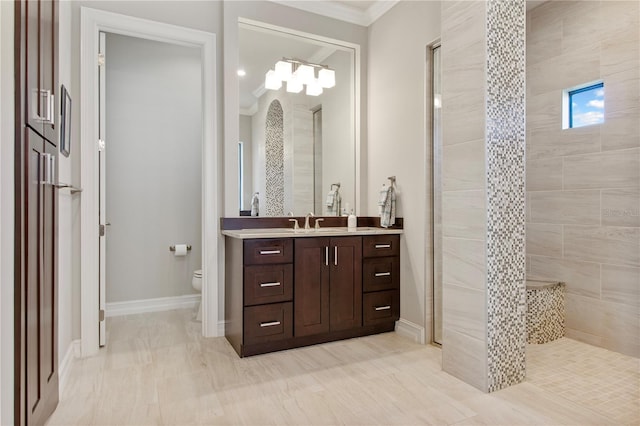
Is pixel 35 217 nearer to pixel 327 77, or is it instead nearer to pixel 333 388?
pixel 333 388

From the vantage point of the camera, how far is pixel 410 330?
3.06m

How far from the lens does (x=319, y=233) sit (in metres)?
2.88

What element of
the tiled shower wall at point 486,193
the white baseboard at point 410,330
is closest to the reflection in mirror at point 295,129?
the white baseboard at point 410,330

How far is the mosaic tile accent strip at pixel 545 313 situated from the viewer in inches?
114

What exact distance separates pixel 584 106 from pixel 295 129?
233cm

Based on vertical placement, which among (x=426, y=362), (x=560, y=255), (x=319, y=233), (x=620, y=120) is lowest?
(x=426, y=362)

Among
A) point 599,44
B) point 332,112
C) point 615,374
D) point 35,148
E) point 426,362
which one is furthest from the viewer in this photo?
point 332,112

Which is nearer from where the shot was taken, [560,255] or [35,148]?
[35,148]

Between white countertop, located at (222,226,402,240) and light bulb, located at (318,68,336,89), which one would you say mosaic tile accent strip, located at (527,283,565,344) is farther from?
light bulb, located at (318,68,336,89)

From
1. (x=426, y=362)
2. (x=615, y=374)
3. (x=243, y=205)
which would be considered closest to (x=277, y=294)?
(x=243, y=205)

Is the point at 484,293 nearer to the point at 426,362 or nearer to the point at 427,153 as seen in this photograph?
the point at 426,362

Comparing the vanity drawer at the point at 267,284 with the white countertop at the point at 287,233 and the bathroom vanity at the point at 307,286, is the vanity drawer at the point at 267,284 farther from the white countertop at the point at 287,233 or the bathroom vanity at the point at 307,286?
the white countertop at the point at 287,233

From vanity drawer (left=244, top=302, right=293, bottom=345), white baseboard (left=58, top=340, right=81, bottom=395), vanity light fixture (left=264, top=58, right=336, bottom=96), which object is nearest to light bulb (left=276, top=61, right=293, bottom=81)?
vanity light fixture (left=264, top=58, right=336, bottom=96)

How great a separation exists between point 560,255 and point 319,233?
1.96m
